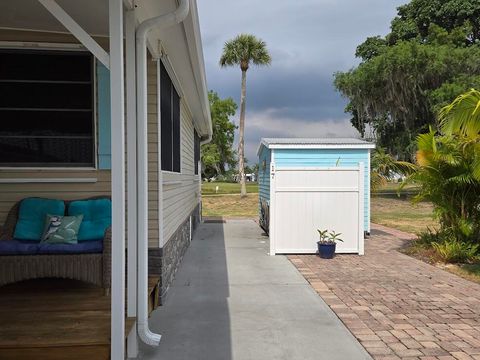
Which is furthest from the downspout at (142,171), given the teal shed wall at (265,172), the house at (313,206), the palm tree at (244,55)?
the palm tree at (244,55)

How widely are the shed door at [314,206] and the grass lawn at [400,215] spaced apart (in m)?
1.69

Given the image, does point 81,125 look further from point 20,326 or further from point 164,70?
point 20,326

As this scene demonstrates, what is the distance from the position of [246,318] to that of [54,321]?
5.95ft

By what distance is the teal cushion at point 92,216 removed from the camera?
13.8ft

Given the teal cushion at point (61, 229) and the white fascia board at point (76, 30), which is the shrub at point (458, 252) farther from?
the white fascia board at point (76, 30)

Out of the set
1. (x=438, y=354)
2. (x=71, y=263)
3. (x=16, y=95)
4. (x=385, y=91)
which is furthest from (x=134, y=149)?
(x=385, y=91)

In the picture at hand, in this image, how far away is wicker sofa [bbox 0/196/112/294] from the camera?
3.76 metres

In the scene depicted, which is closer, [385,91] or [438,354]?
[438,354]

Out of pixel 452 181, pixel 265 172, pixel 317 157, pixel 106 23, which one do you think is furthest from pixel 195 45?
pixel 265 172

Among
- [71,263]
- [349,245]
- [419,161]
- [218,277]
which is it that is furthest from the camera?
[349,245]

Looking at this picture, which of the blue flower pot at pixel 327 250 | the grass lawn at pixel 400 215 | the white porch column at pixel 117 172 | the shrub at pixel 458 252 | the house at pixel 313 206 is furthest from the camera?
the grass lawn at pixel 400 215

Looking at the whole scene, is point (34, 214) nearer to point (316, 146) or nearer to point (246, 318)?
point (246, 318)

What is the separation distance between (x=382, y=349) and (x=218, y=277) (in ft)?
9.68

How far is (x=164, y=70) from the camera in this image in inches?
205
